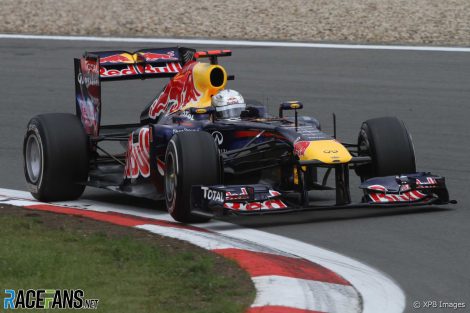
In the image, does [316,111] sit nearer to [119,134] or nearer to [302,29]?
[119,134]

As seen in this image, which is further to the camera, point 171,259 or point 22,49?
point 22,49

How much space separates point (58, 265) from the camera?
7.91 m

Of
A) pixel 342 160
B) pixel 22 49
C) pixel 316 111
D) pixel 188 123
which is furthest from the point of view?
pixel 22 49

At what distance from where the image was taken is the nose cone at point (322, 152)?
9.69 metres

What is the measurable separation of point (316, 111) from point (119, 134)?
A: 4.72 meters

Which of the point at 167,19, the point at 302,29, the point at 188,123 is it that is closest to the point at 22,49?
the point at 167,19

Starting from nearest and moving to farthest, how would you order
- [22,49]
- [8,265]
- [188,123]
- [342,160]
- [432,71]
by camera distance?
[8,265], [342,160], [188,123], [432,71], [22,49]

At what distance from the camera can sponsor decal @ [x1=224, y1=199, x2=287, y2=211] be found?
30.8 feet

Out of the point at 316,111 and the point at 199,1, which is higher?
the point at 199,1

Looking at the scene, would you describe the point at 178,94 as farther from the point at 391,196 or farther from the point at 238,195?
the point at 391,196

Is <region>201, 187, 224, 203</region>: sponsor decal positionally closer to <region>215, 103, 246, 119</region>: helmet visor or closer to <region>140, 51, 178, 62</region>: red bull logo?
<region>215, 103, 246, 119</region>: helmet visor

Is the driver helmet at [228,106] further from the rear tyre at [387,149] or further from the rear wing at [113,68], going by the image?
the rear tyre at [387,149]
